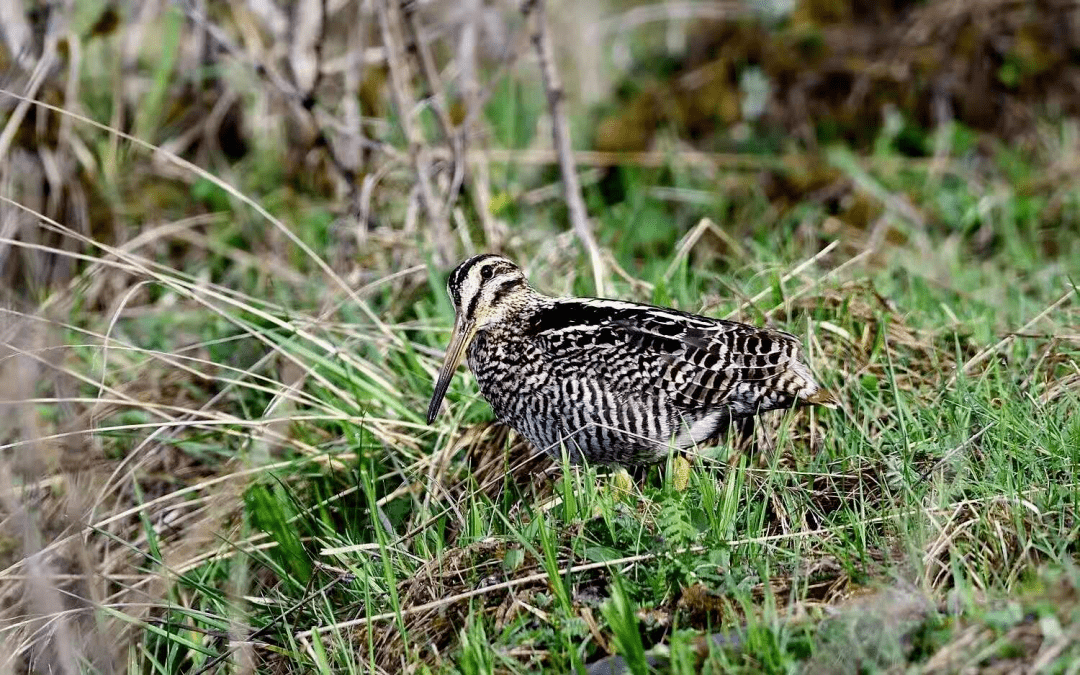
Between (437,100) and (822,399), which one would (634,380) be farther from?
(437,100)

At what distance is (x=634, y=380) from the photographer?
164 inches

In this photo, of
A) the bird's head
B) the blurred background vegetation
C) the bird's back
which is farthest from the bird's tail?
the bird's head

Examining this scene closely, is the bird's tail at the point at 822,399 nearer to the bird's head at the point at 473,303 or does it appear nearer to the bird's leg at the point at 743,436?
the bird's leg at the point at 743,436

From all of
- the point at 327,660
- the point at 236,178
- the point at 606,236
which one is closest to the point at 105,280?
the point at 236,178

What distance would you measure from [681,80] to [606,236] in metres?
1.92

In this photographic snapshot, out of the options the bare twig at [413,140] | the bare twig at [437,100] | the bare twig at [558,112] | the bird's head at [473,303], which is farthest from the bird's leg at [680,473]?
the bare twig at [437,100]

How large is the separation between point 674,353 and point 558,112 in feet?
6.66

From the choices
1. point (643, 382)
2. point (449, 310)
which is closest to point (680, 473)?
point (643, 382)

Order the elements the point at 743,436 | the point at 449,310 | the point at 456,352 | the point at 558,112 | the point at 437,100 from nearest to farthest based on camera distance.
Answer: the point at 743,436
the point at 456,352
the point at 449,310
the point at 437,100
the point at 558,112

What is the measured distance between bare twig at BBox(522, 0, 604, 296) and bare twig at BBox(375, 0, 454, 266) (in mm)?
554

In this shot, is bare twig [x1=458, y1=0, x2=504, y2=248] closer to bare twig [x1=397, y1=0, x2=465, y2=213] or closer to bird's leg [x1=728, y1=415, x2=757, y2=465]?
bare twig [x1=397, y1=0, x2=465, y2=213]

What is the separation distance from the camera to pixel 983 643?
300 cm

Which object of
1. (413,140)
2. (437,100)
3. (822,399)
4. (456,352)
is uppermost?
(437,100)

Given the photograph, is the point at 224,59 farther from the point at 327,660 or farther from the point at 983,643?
the point at 983,643
